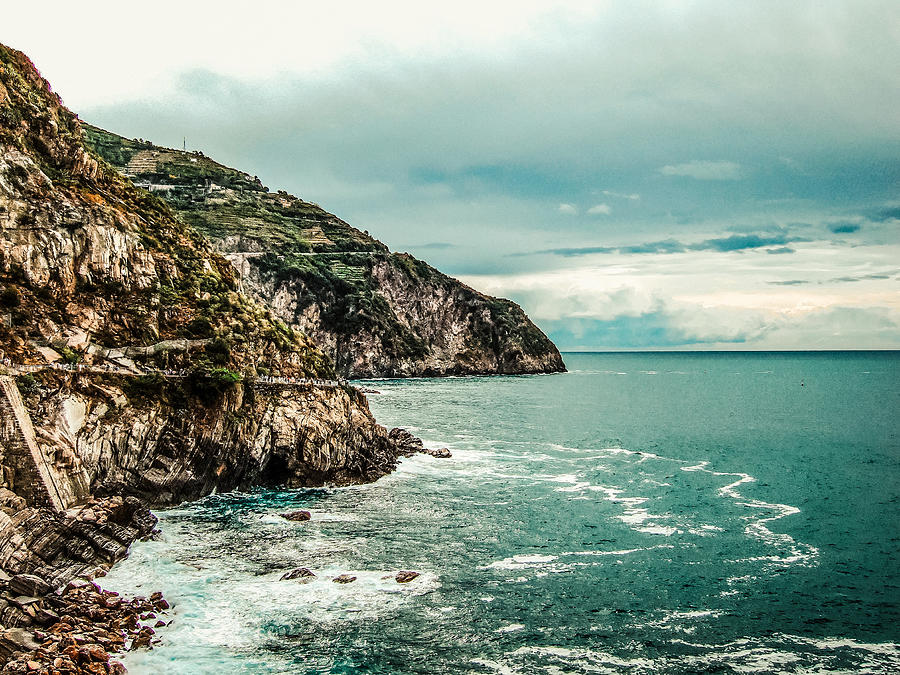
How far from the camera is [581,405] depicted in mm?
125125

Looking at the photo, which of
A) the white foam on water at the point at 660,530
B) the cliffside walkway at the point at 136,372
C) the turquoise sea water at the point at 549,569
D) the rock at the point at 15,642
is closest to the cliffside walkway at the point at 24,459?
the cliffside walkway at the point at 136,372

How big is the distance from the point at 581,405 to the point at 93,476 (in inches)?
3882

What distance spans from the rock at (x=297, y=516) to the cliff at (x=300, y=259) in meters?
123

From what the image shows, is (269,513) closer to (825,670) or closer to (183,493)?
(183,493)

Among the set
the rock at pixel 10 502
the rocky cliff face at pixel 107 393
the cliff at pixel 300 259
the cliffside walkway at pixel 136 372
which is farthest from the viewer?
the cliff at pixel 300 259

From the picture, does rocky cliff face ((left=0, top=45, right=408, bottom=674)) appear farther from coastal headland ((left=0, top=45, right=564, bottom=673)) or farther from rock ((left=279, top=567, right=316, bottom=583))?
rock ((left=279, top=567, right=316, bottom=583))

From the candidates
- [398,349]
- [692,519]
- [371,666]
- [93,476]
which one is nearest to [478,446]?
[692,519]

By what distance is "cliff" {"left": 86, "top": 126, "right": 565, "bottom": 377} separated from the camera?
165625 millimetres

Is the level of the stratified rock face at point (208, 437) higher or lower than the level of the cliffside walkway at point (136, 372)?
lower

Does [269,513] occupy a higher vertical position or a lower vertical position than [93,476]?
lower

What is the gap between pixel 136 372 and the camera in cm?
4528

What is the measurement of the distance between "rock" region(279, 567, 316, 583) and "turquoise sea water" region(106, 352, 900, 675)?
0.53 m

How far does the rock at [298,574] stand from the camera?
33.1 meters

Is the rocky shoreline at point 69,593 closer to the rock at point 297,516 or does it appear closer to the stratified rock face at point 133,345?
the stratified rock face at point 133,345
